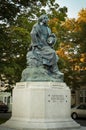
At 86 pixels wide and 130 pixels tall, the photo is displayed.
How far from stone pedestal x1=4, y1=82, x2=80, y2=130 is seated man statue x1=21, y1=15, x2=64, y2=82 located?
1.31 ft

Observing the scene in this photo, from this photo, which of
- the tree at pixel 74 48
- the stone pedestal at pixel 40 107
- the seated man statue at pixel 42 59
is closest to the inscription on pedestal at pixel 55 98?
the stone pedestal at pixel 40 107

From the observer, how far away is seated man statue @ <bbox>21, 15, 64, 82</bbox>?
15.7 metres

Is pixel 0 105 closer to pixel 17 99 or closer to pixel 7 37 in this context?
pixel 7 37

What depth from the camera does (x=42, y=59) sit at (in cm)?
1595

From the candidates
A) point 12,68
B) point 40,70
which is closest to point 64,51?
point 12,68

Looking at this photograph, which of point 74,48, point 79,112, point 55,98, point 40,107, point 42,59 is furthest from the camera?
point 74,48

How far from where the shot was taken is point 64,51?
3550 centimetres

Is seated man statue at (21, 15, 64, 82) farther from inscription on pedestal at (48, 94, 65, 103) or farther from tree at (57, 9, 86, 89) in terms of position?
tree at (57, 9, 86, 89)

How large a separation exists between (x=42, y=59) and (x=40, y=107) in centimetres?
210

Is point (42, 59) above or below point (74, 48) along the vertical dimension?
below

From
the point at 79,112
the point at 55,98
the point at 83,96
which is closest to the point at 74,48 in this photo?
the point at 79,112

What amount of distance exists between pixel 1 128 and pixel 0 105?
110ft

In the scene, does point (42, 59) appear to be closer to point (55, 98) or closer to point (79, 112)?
point (55, 98)

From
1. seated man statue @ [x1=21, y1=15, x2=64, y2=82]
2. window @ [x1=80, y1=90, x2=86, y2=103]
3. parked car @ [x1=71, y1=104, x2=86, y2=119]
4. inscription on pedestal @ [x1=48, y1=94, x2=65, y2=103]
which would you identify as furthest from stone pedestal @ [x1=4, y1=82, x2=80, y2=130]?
window @ [x1=80, y1=90, x2=86, y2=103]
